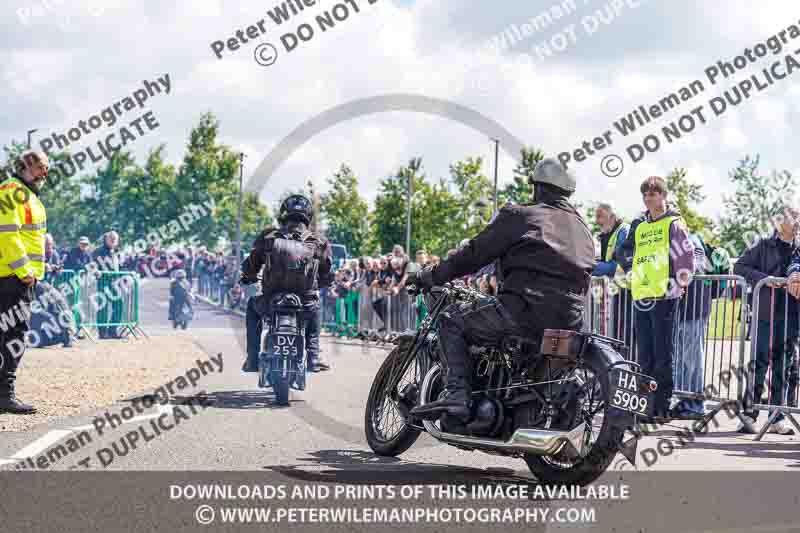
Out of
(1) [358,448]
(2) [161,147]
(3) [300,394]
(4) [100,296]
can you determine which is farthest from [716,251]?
(2) [161,147]

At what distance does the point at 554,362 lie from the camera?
5.91 metres

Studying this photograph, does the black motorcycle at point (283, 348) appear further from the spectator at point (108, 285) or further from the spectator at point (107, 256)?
the spectator at point (107, 256)

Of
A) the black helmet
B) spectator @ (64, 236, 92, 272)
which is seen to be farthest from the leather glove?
spectator @ (64, 236, 92, 272)

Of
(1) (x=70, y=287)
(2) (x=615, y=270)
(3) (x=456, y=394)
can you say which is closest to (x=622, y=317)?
(2) (x=615, y=270)

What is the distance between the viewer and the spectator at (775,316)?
8.90 metres

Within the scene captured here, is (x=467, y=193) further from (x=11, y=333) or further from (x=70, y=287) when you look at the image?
(x=11, y=333)

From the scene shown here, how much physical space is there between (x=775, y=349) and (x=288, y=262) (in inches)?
171

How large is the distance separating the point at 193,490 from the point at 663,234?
523 cm

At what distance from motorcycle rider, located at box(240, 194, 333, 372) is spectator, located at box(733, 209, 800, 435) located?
12.8ft

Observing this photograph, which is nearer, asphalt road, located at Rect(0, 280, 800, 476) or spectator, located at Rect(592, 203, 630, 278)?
asphalt road, located at Rect(0, 280, 800, 476)

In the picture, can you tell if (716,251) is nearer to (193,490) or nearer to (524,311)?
(524,311)

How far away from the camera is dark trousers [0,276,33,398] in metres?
9.02

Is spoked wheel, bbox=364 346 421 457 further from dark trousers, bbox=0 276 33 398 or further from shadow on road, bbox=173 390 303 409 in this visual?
dark trousers, bbox=0 276 33 398

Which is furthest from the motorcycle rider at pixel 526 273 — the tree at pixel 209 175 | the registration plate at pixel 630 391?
the tree at pixel 209 175
